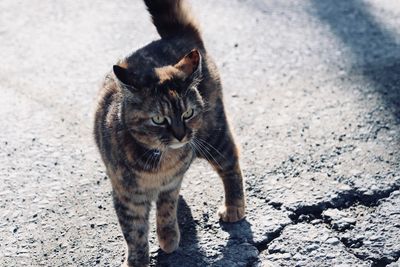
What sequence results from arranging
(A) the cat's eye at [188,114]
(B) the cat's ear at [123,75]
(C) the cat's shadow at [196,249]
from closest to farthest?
(B) the cat's ear at [123,75], (A) the cat's eye at [188,114], (C) the cat's shadow at [196,249]

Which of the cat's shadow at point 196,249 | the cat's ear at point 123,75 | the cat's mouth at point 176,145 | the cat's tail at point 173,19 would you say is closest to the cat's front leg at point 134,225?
the cat's shadow at point 196,249

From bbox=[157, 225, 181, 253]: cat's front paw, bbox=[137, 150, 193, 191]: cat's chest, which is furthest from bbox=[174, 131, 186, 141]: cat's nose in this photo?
bbox=[157, 225, 181, 253]: cat's front paw

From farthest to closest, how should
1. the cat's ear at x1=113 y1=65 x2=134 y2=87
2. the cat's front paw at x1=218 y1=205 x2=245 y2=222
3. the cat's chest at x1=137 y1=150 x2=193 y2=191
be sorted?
the cat's front paw at x1=218 y1=205 x2=245 y2=222 → the cat's chest at x1=137 y1=150 x2=193 y2=191 → the cat's ear at x1=113 y1=65 x2=134 y2=87

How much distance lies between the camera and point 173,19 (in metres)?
3.64

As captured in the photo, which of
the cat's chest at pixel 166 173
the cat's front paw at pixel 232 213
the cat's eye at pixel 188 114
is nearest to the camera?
the cat's eye at pixel 188 114

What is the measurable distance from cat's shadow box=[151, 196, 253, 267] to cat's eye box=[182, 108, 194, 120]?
0.72 metres

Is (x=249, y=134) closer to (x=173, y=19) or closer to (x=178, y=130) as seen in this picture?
(x=173, y=19)

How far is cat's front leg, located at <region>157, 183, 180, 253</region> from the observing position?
10.8 ft

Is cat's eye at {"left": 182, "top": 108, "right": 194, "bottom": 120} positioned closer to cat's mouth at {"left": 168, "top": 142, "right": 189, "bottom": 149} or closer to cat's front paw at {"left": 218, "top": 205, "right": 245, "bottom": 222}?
cat's mouth at {"left": 168, "top": 142, "right": 189, "bottom": 149}

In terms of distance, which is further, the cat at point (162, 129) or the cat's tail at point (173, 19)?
the cat's tail at point (173, 19)

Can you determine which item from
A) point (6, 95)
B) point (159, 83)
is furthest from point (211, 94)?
point (6, 95)

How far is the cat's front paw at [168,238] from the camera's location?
10.7 ft

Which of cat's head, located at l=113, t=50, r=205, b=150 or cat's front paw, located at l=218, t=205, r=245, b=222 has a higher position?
cat's head, located at l=113, t=50, r=205, b=150

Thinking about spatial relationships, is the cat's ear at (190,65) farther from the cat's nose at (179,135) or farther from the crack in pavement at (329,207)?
the crack in pavement at (329,207)
